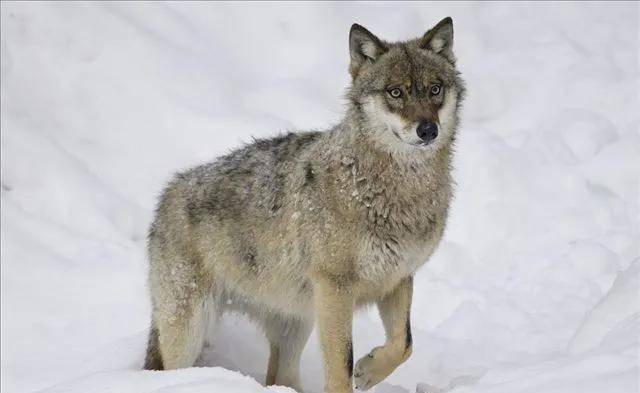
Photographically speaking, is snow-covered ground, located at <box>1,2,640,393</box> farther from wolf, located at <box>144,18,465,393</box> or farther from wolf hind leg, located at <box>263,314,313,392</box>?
wolf, located at <box>144,18,465,393</box>

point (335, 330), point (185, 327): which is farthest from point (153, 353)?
point (335, 330)

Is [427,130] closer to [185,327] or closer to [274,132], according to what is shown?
[185,327]

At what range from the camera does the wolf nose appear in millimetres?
5215

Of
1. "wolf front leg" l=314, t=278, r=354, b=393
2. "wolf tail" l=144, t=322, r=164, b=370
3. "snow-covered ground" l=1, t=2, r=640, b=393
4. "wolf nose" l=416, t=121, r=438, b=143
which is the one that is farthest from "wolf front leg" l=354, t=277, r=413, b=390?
"wolf tail" l=144, t=322, r=164, b=370

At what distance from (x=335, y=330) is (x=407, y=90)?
4.74ft

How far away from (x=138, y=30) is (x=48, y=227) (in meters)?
3.03

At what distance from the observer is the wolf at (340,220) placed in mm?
5562

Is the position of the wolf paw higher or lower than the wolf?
lower

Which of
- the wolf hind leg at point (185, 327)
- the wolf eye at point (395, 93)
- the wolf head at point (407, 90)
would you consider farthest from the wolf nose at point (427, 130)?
the wolf hind leg at point (185, 327)

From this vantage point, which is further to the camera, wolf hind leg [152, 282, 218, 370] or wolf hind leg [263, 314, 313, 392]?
wolf hind leg [263, 314, 313, 392]

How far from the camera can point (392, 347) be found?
18.9 feet

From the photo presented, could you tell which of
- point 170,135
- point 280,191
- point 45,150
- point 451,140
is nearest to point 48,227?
point 45,150

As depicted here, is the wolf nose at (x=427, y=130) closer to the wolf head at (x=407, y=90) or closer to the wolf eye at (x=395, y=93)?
the wolf head at (x=407, y=90)

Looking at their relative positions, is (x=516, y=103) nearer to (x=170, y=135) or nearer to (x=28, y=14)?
(x=170, y=135)
